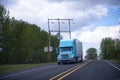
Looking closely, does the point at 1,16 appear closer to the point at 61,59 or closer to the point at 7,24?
the point at 7,24

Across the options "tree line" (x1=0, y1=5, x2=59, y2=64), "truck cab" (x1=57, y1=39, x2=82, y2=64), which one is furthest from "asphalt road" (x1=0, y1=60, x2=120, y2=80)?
"tree line" (x1=0, y1=5, x2=59, y2=64)

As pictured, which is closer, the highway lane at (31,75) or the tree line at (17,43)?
the highway lane at (31,75)

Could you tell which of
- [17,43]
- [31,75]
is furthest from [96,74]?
[17,43]

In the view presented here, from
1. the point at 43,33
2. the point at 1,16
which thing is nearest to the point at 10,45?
the point at 1,16

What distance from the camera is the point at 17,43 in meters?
102

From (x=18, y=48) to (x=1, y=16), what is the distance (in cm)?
1536

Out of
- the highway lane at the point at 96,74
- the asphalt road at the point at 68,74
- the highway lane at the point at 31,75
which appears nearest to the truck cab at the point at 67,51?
the asphalt road at the point at 68,74

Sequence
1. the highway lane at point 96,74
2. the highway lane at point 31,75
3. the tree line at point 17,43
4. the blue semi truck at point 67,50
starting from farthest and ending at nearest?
the tree line at point 17,43 → the blue semi truck at point 67,50 → the highway lane at point 31,75 → the highway lane at point 96,74

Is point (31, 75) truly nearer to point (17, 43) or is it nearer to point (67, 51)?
point (67, 51)

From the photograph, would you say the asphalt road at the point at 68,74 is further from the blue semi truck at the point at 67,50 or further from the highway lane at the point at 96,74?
the blue semi truck at the point at 67,50

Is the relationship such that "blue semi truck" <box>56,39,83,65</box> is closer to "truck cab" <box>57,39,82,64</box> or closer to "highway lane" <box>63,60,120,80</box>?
"truck cab" <box>57,39,82,64</box>

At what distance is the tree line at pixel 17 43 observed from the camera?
92.2m

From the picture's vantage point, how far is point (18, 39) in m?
103

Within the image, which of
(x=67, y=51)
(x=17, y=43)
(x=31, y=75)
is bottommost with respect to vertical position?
(x=31, y=75)
